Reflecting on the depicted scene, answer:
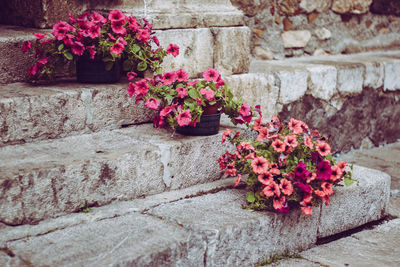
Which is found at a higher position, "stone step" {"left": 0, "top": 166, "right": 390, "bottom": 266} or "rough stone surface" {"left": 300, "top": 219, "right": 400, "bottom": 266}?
"stone step" {"left": 0, "top": 166, "right": 390, "bottom": 266}

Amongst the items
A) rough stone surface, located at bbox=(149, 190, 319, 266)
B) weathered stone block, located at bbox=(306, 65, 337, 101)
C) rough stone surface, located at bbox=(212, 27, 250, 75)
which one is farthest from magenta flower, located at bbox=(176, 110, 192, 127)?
weathered stone block, located at bbox=(306, 65, 337, 101)

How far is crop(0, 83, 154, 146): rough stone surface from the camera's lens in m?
2.19

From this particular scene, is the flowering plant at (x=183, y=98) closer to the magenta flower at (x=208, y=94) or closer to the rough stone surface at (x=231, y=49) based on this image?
the magenta flower at (x=208, y=94)

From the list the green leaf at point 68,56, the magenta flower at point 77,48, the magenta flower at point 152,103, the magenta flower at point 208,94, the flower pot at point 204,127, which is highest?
the magenta flower at point 77,48

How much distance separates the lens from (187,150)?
7.64ft

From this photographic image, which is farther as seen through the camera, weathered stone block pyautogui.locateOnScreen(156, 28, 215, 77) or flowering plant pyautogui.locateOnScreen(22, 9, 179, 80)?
weathered stone block pyautogui.locateOnScreen(156, 28, 215, 77)

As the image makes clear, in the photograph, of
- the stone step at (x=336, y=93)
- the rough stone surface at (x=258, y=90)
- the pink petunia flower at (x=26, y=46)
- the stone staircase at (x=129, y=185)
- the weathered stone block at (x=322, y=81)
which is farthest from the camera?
the weathered stone block at (x=322, y=81)

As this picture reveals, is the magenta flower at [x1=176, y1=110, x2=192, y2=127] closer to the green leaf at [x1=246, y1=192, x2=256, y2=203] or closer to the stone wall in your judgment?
the green leaf at [x1=246, y1=192, x2=256, y2=203]

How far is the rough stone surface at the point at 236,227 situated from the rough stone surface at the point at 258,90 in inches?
38.2

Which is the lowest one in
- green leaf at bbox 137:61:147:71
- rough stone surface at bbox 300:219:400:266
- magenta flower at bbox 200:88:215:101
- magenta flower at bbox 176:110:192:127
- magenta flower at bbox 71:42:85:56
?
rough stone surface at bbox 300:219:400:266

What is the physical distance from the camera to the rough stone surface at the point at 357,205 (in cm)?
243

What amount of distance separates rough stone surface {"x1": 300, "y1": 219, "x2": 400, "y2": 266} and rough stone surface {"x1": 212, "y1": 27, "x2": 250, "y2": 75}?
126cm

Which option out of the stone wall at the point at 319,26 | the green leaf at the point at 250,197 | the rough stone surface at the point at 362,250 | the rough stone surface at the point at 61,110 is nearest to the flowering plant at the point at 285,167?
the green leaf at the point at 250,197

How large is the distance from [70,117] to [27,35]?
0.55 meters
